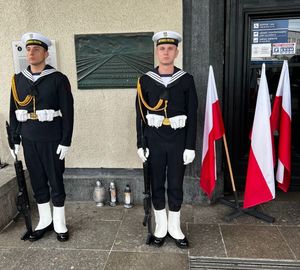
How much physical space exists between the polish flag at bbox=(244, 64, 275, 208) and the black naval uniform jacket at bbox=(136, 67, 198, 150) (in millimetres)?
887

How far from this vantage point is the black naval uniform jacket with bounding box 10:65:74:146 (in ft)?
10.4

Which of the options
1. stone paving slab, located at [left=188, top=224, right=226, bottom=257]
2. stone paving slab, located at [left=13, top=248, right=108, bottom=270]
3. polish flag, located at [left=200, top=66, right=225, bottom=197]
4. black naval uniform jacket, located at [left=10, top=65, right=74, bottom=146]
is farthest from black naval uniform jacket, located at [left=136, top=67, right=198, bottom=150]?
stone paving slab, located at [left=13, top=248, right=108, bottom=270]

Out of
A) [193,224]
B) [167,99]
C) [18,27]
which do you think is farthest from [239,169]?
[18,27]

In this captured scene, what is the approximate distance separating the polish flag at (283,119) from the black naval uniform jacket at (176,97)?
3.79 feet

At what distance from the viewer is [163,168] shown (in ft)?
10.3

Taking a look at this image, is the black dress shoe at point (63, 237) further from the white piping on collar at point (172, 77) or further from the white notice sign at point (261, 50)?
the white notice sign at point (261, 50)

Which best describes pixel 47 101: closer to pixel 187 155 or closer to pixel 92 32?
pixel 92 32

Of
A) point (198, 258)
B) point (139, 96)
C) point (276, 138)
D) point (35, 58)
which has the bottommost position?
point (198, 258)

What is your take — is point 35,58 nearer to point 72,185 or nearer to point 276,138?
point 72,185

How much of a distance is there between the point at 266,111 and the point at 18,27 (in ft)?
10.2

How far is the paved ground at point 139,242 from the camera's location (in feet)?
9.97

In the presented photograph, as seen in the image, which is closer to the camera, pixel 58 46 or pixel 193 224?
pixel 193 224

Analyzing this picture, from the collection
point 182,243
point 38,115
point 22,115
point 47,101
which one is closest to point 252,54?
point 182,243

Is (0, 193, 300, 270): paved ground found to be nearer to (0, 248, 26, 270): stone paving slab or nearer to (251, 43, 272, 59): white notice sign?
(0, 248, 26, 270): stone paving slab
